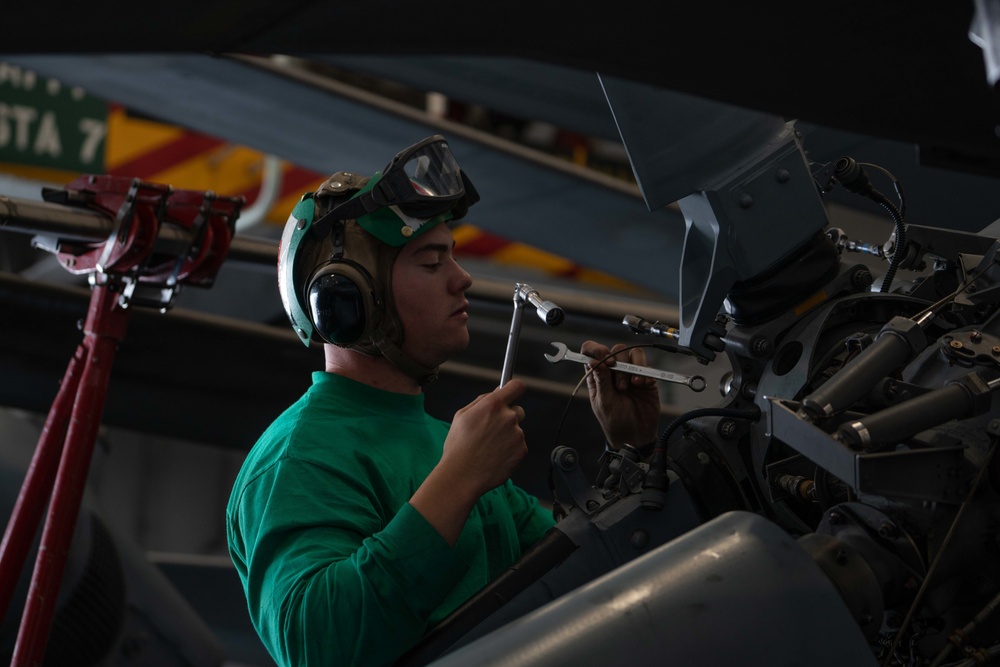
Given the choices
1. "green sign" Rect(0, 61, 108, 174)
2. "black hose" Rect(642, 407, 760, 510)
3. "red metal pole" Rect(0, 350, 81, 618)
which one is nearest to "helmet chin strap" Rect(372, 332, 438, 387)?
"black hose" Rect(642, 407, 760, 510)

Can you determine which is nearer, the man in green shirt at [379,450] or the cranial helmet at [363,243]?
the man in green shirt at [379,450]

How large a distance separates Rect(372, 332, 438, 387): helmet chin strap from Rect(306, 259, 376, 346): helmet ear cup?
0.05 metres

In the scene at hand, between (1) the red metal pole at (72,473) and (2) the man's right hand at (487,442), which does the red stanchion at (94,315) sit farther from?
(2) the man's right hand at (487,442)

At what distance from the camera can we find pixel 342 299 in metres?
1.37

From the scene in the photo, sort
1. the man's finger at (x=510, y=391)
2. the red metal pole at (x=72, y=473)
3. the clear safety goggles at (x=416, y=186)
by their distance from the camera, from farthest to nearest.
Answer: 1. the red metal pole at (x=72, y=473)
2. the clear safety goggles at (x=416, y=186)
3. the man's finger at (x=510, y=391)

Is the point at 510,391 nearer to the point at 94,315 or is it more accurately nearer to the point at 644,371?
the point at 644,371

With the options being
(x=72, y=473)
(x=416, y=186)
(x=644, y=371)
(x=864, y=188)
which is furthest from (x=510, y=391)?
(x=72, y=473)

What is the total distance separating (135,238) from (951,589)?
1.35 m

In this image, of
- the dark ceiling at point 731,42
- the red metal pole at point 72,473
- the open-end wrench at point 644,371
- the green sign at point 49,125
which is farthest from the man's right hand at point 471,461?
the green sign at point 49,125

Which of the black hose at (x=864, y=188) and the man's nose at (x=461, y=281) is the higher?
the man's nose at (x=461, y=281)

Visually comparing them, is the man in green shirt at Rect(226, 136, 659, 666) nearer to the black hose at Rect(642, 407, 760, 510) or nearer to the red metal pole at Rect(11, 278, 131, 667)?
the black hose at Rect(642, 407, 760, 510)

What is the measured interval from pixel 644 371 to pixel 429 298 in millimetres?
274

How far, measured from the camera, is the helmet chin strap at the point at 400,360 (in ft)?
4.74

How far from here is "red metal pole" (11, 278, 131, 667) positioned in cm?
176
